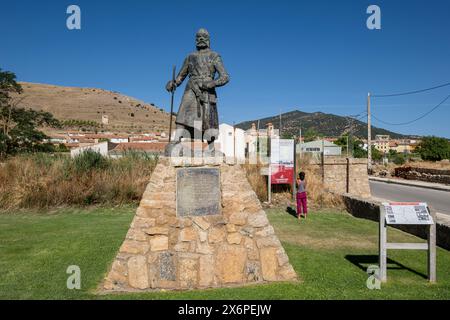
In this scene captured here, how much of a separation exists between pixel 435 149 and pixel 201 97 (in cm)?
5731

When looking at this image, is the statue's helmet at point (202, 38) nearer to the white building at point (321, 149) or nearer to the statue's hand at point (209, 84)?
the statue's hand at point (209, 84)

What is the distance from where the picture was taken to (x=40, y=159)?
48.4ft

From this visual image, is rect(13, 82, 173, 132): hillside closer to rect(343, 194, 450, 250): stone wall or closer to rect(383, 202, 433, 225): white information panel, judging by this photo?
rect(343, 194, 450, 250): stone wall

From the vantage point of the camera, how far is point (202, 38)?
20.0ft

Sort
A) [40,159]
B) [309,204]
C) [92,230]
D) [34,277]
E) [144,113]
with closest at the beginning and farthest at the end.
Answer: [34,277] < [92,230] < [309,204] < [40,159] < [144,113]

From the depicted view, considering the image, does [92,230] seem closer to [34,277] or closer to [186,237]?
[34,277]

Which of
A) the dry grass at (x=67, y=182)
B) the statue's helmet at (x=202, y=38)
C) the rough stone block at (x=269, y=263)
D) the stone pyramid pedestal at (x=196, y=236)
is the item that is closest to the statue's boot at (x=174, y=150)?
the stone pyramid pedestal at (x=196, y=236)

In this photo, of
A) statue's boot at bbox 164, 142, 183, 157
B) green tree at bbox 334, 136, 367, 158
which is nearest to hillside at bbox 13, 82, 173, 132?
green tree at bbox 334, 136, 367, 158

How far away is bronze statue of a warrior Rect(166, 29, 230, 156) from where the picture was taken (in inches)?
234

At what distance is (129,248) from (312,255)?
3.43 meters
